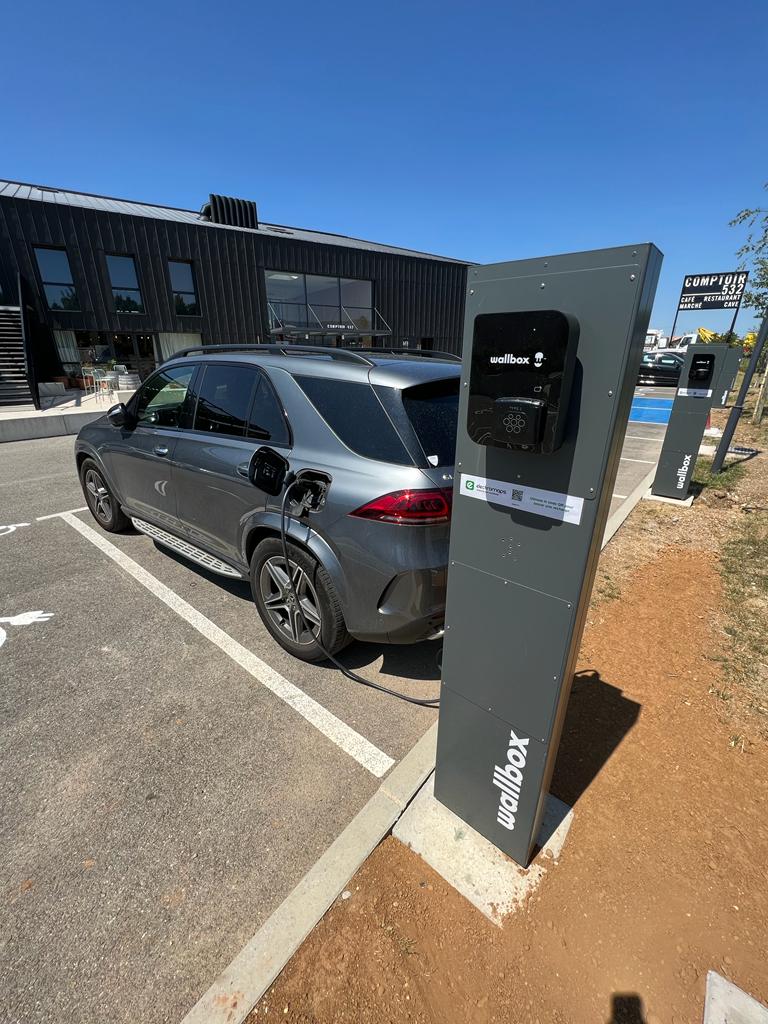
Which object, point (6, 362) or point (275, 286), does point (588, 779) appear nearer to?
point (6, 362)

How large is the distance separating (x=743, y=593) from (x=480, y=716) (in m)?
3.32

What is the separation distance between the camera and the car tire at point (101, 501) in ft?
15.8

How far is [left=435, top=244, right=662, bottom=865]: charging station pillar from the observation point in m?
1.18

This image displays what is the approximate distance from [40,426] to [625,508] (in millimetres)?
12797

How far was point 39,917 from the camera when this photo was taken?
1.66 metres

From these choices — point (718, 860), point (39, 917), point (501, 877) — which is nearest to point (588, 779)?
point (718, 860)

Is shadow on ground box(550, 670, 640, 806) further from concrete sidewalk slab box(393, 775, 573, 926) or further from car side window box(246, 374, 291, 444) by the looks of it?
car side window box(246, 374, 291, 444)

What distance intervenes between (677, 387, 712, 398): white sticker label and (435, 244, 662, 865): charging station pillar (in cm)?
546

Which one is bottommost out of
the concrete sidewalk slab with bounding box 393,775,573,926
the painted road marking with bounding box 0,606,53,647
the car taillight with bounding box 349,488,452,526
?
the painted road marking with bounding box 0,606,53,647

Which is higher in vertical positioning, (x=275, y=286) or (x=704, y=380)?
(x=275, y=286)

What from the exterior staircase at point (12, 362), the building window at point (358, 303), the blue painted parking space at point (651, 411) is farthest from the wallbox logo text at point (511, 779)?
the building window at point (358, 303)

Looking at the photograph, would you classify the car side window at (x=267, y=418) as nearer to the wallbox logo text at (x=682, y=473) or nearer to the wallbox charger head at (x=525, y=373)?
A: the wallbox charger head at (x=525, y=373)

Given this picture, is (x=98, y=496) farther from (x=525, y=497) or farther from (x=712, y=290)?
(x=712, y=290)

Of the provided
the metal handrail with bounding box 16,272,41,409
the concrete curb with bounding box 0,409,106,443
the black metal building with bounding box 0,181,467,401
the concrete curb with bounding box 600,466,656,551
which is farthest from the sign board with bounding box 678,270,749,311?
the metal handrail with bounding box 16,272,41,409
